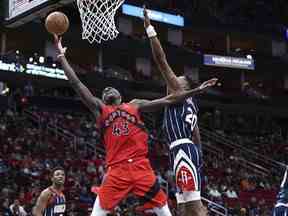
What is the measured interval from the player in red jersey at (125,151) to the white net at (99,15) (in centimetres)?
256

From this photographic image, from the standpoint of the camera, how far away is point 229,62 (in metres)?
31.9

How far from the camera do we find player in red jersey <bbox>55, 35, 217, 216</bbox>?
6035mm

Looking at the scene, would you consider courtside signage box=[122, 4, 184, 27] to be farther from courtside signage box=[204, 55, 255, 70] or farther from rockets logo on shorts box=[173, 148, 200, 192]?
rockets logo on shorts box=[173, 148, 200, 192]

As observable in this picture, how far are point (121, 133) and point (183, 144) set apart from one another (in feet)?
2.55

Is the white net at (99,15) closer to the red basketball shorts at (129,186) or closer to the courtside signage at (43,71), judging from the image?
the red basketball shorts at (129,186)

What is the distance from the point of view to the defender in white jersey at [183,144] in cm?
650

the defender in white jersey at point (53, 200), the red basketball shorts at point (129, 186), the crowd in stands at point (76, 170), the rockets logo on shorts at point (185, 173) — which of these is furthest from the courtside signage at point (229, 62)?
the red basketball shorts at point (129, 186)

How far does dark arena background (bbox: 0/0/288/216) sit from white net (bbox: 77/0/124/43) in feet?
21.7

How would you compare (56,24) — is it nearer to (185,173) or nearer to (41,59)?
(185,173)

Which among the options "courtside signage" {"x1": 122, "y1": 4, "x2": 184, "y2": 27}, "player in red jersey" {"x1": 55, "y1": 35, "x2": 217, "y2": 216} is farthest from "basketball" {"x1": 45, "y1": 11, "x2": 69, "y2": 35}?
"courtside signage" {"x1": 122, "y1": 4, "x2": 184, "y2": 27}

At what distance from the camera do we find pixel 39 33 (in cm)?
2739

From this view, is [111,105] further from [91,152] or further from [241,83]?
[241,83]

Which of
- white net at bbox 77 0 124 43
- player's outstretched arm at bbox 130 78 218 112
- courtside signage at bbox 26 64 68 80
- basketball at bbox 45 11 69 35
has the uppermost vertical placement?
courtside signage at bbox 26 64 68 80

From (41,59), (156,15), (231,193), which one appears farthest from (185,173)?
(156,15)
